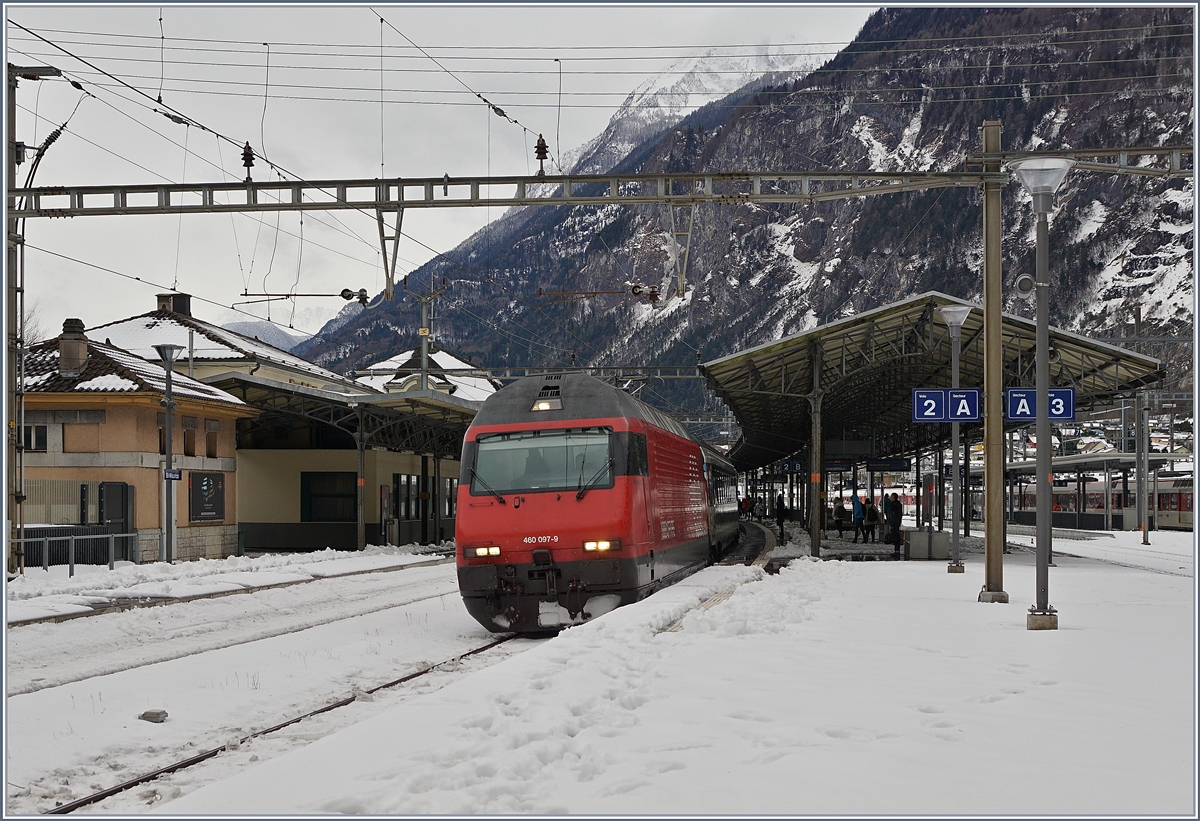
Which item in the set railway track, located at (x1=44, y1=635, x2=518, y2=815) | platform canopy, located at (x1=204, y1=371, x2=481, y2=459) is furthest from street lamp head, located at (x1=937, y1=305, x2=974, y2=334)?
platform canopy, located at (x1=204, y1=371, x2=481, y2=459)

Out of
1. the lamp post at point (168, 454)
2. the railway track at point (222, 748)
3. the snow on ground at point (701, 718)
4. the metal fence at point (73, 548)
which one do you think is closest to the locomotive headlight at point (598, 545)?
the snow on ground at point (701, 718)

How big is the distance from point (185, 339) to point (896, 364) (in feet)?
117

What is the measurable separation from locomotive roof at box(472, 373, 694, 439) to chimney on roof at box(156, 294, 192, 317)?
1880 inches

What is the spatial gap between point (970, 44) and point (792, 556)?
603 ft

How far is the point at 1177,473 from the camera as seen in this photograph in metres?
57.3

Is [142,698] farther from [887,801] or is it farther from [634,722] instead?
[887,801]

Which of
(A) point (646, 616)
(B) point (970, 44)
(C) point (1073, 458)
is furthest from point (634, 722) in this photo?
(B) point (970, 44)

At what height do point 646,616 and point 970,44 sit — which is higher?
point 970,44

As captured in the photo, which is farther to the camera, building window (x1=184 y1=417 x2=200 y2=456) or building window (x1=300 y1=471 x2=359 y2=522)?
building window (x1=300 y1=471 x2=359 y2=522)

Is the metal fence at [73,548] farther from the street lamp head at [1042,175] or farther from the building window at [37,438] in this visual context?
the street lamp head at [1042,175]

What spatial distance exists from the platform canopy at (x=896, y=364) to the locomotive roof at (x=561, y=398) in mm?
10119

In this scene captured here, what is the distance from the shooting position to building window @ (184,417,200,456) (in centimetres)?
3044

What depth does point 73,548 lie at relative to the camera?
22094mm

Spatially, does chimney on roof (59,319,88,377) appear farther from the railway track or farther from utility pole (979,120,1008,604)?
utility pole (979,120,1008,604)
